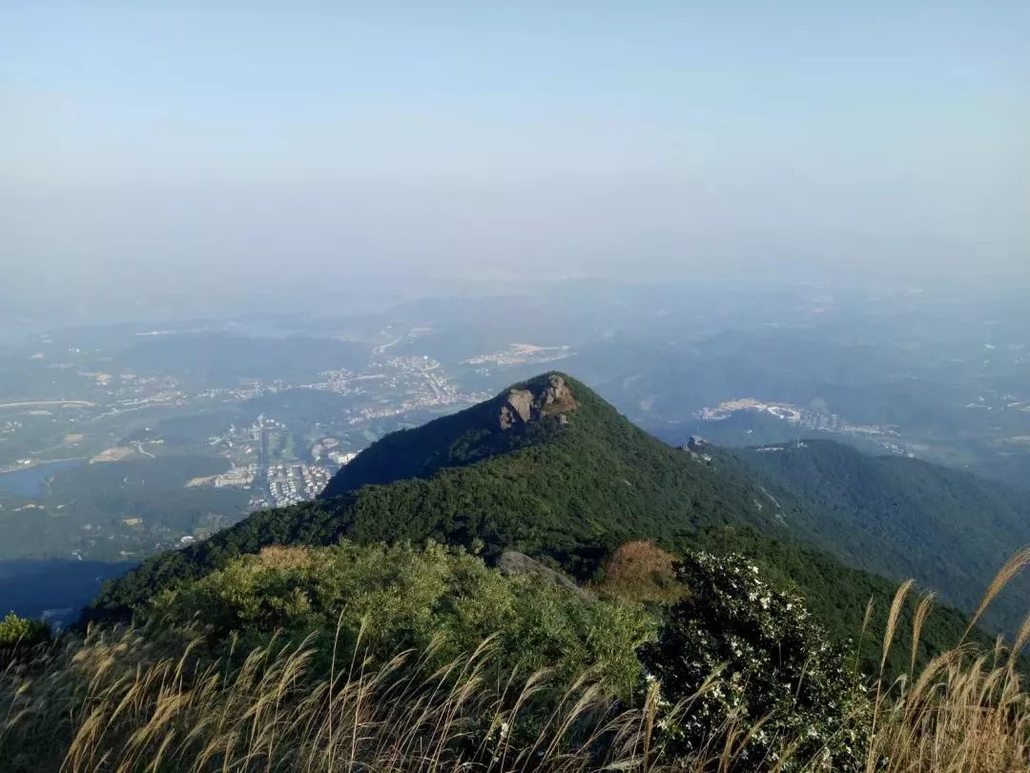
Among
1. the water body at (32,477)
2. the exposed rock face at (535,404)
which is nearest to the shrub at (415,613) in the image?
the exposed rock face at (535,404)

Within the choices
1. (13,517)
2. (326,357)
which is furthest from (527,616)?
(326,357)

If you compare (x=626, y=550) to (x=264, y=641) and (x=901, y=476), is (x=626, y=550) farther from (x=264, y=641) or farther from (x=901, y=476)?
(x=901, y=476)

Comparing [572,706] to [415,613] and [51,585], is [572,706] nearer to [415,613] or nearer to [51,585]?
[415,613]

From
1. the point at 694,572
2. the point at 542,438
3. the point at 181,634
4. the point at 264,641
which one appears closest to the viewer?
the point at 694,572

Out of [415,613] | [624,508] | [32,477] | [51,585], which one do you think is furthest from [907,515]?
[32,477]

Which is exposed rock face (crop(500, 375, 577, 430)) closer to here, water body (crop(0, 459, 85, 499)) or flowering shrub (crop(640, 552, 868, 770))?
flowering shrub (crop(640, 552, 868, 770))

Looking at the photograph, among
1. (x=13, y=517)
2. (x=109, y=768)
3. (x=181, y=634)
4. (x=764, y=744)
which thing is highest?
(x=764, y=744)
